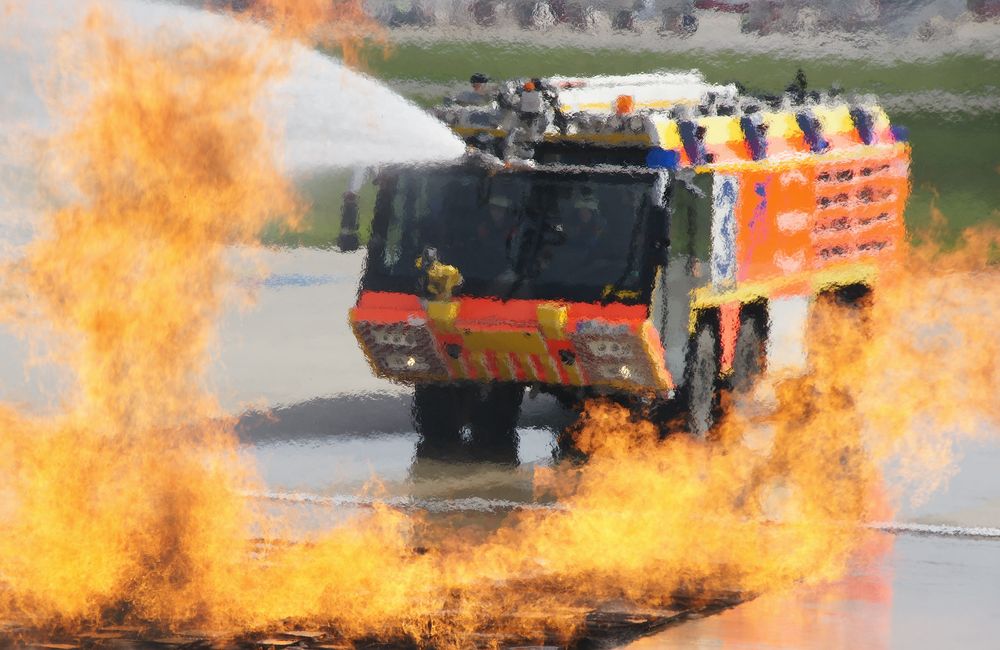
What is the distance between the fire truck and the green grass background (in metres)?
3.59

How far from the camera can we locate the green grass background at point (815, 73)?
20094 millimetres

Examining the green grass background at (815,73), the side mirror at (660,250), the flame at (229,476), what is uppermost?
the green grass background at (815,73)

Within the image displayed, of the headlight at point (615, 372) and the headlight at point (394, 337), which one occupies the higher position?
the headlight at point (394, 337)

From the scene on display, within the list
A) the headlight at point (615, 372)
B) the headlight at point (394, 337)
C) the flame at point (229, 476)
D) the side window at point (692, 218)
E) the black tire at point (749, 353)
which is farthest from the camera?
the black tire at point (749, 353)

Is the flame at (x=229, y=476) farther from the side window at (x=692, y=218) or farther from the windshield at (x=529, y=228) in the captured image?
the side window at (x=692, y=218)

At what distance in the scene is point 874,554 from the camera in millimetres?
11531

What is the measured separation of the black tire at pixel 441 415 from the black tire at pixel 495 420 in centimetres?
12

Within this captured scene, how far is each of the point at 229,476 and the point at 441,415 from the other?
2.05 metres

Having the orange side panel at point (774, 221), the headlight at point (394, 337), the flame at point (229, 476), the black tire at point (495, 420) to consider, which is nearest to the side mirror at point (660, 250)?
the orange side panel at point (774, 221)

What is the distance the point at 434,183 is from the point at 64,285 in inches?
111

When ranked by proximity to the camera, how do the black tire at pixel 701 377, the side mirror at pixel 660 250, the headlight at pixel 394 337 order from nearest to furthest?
the side mirror at pixel 660 250, the headlight at pixel 394 337, the black tire at pixel 701 377

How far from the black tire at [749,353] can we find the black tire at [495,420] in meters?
1.80

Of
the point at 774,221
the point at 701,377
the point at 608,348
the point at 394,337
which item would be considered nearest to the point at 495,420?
the point at 394,337

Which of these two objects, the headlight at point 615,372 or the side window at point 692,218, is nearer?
the side window at point 692,218
